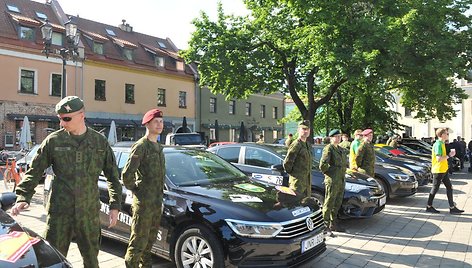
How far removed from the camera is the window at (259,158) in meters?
8.12

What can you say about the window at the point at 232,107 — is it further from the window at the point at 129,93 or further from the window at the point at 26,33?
the window at the point at 26,33

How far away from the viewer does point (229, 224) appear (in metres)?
4.28

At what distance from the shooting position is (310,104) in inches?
823

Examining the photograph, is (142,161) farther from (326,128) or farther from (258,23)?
(326,128)

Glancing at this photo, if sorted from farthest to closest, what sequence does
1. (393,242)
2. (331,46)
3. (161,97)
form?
(161,97) < (331,46) < (393,242)

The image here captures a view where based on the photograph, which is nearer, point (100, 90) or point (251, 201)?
point (251, 201)

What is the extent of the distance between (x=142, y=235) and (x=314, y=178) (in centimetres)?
428

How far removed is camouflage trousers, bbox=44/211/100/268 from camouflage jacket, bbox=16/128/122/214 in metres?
0.07

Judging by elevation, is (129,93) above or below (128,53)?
below

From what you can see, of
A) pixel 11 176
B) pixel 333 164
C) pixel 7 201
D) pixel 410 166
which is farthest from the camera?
pixel 410 166

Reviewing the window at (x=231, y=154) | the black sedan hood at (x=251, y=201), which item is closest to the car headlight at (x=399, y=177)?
the window at (x=231, y=154)

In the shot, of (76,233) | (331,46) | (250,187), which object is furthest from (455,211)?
(331,46)

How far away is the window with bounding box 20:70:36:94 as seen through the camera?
2661 centimetres

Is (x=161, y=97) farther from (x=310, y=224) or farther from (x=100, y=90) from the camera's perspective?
(x=310, y=224)
